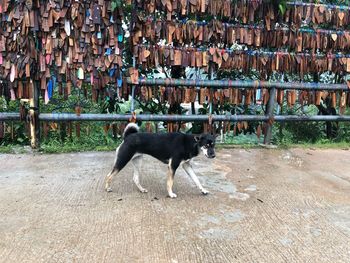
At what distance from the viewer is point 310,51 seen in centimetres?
646

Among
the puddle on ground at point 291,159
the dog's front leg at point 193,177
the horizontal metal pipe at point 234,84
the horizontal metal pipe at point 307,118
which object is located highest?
the horizontal metal pipe at point 234,84

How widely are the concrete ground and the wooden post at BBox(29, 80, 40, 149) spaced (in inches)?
21.7

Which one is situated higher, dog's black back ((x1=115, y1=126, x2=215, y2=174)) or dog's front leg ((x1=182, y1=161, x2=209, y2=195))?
dog's black back ((x1=115, y1=126, x2=215, y2=174))

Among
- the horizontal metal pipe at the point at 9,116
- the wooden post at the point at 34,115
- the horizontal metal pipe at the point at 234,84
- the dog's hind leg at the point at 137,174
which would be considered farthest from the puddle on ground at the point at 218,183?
the horizontal metal pipe at the point at 9,116

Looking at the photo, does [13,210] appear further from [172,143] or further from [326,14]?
[326,14]

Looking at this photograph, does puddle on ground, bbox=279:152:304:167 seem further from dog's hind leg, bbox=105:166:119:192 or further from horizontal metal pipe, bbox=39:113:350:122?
dog's hind leg, bbox=105:166:119:192

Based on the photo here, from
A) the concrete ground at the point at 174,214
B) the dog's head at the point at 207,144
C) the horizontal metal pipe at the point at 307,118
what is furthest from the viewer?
the horizontal metal pipe at the point at 307,118

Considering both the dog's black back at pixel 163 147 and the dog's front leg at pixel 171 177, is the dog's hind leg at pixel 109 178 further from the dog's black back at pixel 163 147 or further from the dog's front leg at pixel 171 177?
the dog's front leg at pixel 171 177

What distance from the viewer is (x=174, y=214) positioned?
3512mm

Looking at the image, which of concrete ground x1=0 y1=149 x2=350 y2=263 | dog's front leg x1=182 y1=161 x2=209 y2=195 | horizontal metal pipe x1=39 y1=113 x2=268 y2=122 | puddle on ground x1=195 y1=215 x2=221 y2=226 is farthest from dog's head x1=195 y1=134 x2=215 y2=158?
horizontal metal pipe x1=39 y1=113 x2=268 y2=122

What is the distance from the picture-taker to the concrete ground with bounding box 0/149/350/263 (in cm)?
282

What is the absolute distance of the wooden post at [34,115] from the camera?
569 cm

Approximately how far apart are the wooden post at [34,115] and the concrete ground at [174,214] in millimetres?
551

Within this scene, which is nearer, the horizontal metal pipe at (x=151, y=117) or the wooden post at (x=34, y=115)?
the wooden post at (x=34, y=115)
